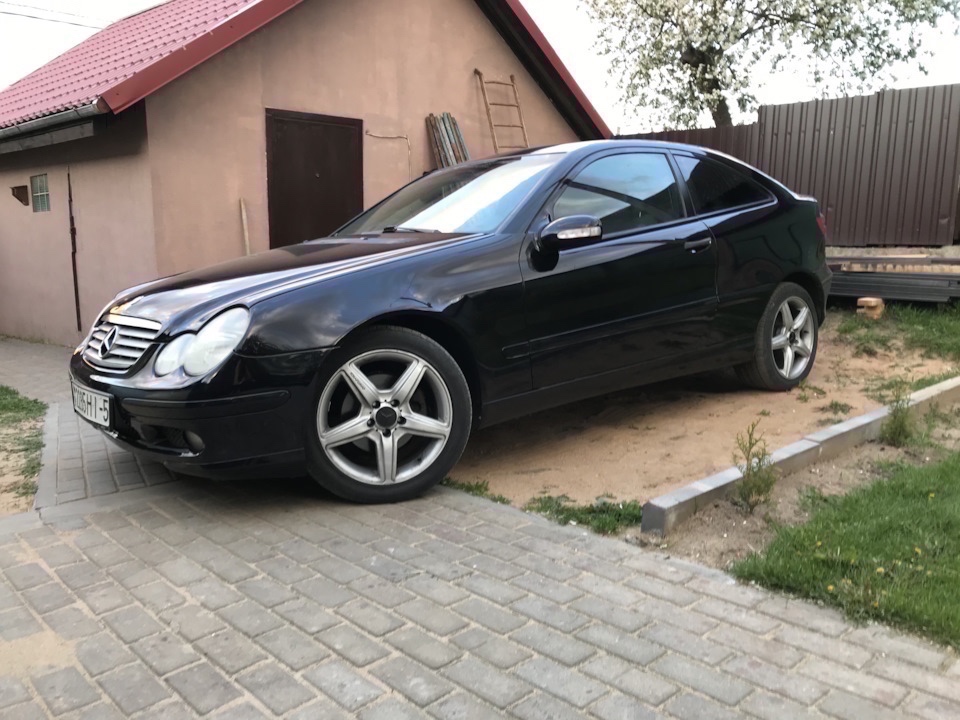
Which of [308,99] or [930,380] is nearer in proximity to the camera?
[930,380]

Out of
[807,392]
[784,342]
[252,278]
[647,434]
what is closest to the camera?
[252,278]

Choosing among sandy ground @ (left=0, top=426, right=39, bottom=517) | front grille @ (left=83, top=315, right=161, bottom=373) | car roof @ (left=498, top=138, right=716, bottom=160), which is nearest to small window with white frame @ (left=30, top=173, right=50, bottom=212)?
sandy ground @ (left=0, top=426, right=39, bottom=517)

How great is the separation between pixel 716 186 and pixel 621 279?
4.28ft

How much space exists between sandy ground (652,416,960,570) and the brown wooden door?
6.28 metres

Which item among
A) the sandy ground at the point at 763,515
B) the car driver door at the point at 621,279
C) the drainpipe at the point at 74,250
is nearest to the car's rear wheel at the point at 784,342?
the car driver door at the point at 621,279

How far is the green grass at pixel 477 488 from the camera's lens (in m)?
3.84

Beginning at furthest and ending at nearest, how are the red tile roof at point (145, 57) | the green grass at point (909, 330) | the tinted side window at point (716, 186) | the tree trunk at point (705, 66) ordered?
the tree trunk at point (705, 66)
the red tile roof at point (145, 57)
the green grass at point (909, 330)
the tinted side window at point (716, 186)

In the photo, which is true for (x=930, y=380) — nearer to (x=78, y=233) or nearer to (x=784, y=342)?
(x=784, y=342)

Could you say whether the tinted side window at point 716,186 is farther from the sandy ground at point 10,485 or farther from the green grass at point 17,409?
the green grass at point 17,409

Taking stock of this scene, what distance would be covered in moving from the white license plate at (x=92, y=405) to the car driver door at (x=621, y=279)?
2.01m

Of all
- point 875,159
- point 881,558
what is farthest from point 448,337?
point 875,159

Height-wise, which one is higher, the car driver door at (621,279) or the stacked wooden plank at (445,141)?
the stacked wooden plank at (445,141)

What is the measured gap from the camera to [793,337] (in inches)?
220

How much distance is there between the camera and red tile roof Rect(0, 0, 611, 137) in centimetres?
705
